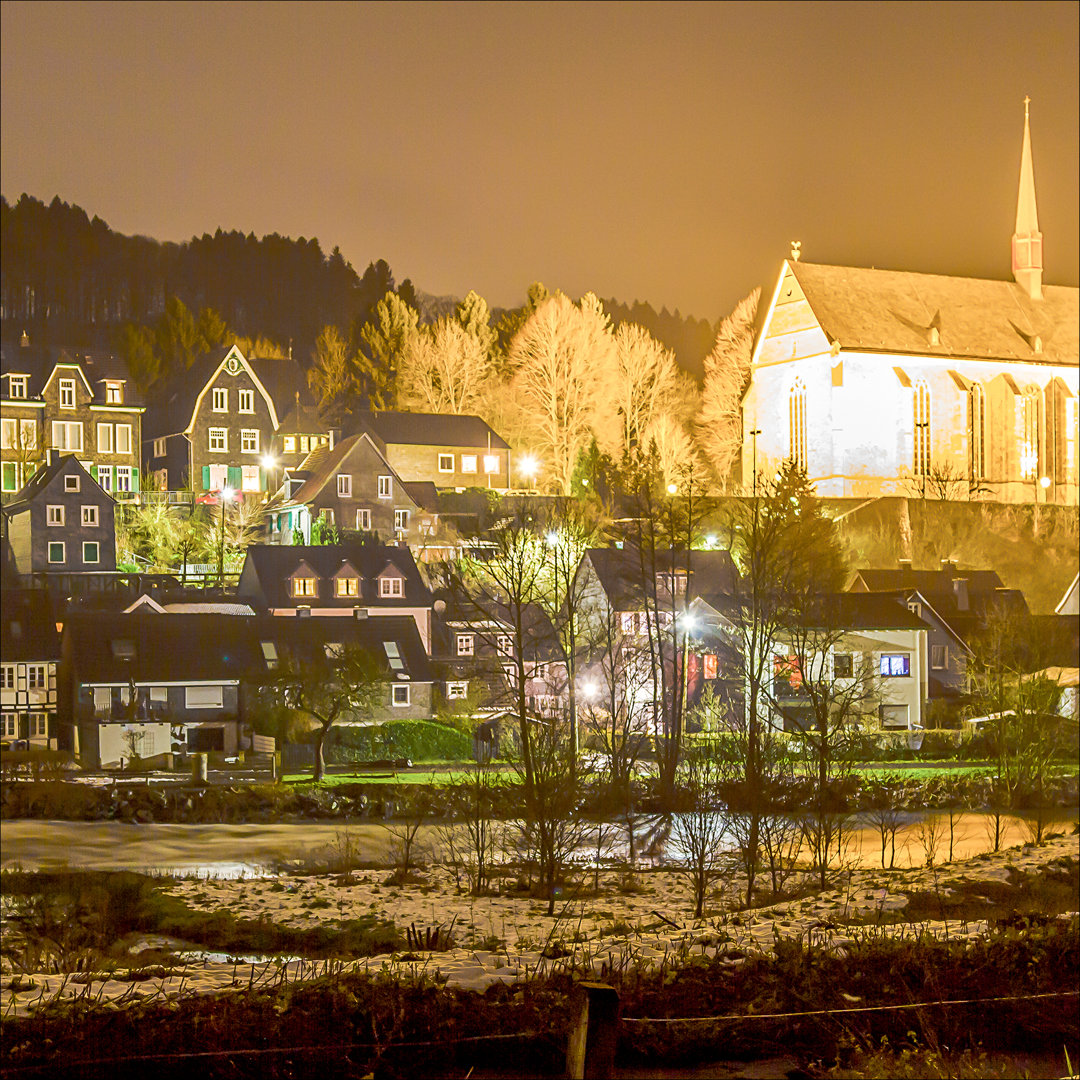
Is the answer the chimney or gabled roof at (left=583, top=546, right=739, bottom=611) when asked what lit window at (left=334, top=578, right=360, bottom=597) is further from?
the chimney

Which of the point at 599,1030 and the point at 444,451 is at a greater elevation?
the point at 444,451

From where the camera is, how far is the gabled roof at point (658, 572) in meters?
53.1

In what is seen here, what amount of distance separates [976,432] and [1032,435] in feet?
14.5

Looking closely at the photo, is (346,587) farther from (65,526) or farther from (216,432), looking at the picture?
(216,432)

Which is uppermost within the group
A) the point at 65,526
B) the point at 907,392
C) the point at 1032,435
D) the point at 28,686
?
the point at 907,392

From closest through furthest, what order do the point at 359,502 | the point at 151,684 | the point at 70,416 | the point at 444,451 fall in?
1. the point at 151,684
2. the point at 359,502
3. the point at 70,416
4. the point at 444,451

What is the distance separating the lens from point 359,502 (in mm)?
70312

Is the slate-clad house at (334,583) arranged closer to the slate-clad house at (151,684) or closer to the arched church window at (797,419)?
the slate-clad house at (151,684)

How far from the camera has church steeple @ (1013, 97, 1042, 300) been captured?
10362cm

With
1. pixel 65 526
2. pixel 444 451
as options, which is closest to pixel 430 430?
pixel 444 451

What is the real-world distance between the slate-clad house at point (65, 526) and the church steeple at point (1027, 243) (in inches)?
2706

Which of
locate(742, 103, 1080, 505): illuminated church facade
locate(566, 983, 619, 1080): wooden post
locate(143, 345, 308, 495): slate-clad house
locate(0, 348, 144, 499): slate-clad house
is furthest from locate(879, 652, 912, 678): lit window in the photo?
locate(566, 983, 619, 1080): wooden post

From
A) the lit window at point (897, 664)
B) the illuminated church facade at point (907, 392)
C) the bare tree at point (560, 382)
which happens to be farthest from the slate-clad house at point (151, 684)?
the illuminated church facade at point (907, 392)

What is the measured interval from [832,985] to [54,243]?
163 m
